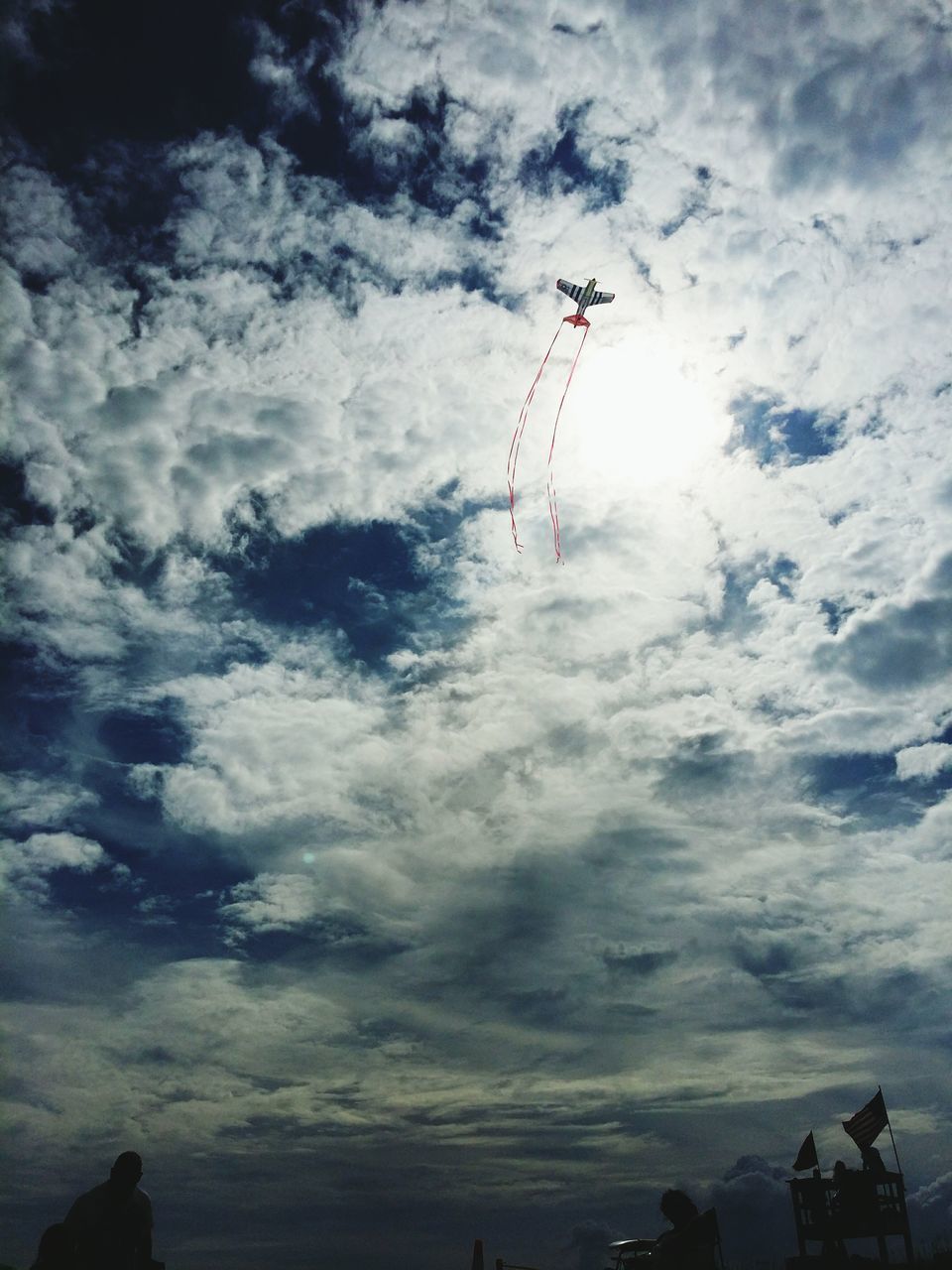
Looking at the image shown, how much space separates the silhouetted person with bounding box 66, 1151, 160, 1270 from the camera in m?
8.54

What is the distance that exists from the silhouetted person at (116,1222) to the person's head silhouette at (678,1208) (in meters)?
6.20

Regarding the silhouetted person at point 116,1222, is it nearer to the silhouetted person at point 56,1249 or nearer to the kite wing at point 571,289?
the silhouetted person at point 56,1249

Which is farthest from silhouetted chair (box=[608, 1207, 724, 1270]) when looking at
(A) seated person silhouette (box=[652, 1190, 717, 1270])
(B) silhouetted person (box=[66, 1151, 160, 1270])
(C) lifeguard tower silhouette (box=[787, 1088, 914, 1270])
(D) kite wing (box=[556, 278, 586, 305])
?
(D) kite wing (box=[556, 278, 586, 305])

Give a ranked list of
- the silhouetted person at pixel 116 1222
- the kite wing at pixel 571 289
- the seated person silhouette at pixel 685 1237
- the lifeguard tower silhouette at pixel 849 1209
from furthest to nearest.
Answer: the kite wing at pixel 571 289 < the lifeguard tower silhouette at pixel 849 1209 < the seated person silhouette at pixel 685 1237 < the silhouetted person at pixel 116 1222

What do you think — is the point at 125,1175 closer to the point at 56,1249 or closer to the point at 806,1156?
the point at 56,1249

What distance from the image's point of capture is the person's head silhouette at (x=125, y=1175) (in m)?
8.84

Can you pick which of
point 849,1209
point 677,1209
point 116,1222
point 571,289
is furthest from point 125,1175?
point 571,289

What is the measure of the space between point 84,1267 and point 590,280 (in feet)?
133

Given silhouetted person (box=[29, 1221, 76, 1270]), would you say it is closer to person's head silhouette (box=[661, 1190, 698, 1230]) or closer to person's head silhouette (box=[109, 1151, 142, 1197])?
person's head silhouette (box=[109, 1151, 142, 1197])

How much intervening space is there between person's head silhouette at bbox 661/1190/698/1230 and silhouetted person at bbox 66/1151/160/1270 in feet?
20.4

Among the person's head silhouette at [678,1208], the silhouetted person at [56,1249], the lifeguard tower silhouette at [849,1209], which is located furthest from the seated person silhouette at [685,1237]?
the lifeguard tower silhouette at [849,1209]

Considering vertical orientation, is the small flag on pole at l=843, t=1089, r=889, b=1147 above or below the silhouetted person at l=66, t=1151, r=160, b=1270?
below

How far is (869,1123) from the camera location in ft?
87.8

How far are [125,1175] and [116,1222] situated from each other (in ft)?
1.36
